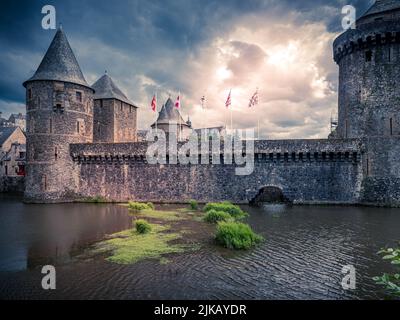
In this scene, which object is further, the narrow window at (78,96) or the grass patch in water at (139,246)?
the narrow window at (78,96)

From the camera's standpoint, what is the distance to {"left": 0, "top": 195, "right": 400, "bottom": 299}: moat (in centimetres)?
666

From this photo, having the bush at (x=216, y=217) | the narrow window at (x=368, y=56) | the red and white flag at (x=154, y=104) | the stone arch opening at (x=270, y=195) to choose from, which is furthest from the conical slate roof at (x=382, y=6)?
the bush at (x=216, y=217)

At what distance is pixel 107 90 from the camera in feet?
107

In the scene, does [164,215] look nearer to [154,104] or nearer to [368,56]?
[154,104]

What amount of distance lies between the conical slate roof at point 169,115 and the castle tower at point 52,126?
16.2m

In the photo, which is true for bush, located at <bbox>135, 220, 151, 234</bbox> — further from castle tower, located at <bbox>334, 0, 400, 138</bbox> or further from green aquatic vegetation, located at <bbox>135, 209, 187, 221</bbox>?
castle tower, located at <bbox>334, 0, 400, 138</bbox>

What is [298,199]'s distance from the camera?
2195 centimetres

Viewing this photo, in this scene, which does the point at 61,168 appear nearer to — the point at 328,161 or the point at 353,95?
the point at 328,161

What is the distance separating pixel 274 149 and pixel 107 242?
14.8 metres

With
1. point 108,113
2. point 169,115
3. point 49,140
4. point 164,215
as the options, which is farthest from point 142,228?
point 169,115

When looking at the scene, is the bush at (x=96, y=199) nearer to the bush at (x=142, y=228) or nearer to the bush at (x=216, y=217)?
the bush at (x=216, y=217)

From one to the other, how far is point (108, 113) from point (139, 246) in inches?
958

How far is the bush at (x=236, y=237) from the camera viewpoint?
10.2 metres

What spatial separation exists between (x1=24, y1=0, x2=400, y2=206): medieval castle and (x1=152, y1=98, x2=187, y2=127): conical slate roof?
14.7 meters
